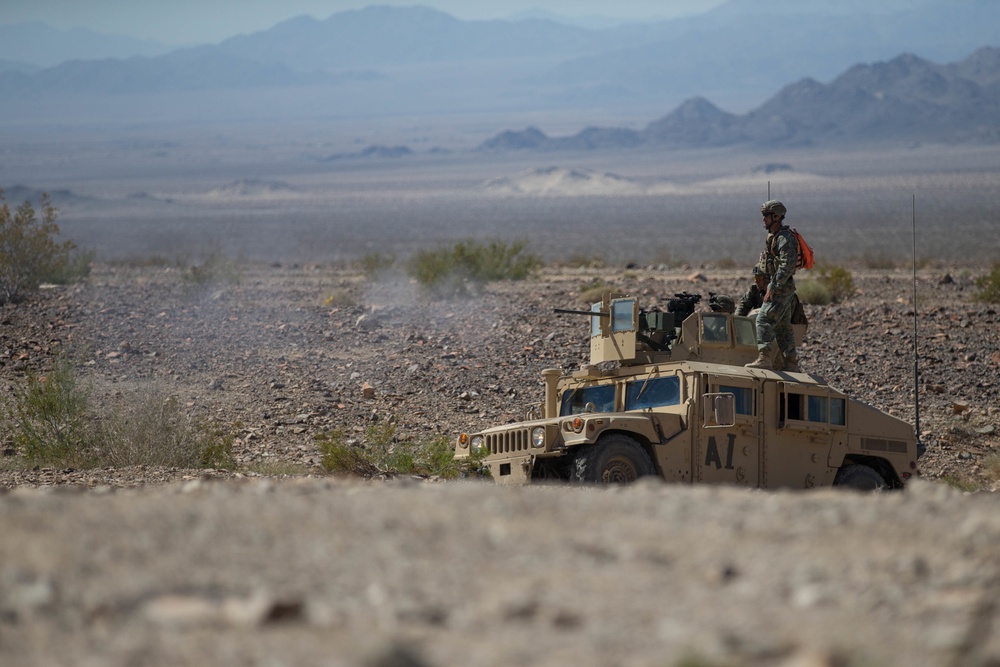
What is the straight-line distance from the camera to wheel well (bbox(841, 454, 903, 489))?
13750 millimetres

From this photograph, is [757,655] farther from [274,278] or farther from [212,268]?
[274,278]

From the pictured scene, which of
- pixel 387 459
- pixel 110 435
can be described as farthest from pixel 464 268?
pixel 110 435

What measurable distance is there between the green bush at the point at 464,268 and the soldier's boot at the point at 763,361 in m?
15.3

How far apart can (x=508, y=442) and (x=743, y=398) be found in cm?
225

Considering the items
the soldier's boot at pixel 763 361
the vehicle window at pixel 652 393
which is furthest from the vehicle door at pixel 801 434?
the vehicle window at pixel 652 393

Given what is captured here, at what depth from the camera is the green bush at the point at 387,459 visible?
1343cm

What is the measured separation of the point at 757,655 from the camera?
5.32 m

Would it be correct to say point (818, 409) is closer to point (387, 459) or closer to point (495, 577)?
point (387, 459)

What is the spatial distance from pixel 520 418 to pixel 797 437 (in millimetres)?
5113

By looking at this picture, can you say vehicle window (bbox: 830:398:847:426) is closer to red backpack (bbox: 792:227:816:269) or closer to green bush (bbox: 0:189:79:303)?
red backpack (bbox: 792:227:816:269)

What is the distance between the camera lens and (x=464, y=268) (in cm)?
3091

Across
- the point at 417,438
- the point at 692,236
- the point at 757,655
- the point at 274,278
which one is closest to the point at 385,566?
the point at 757,655

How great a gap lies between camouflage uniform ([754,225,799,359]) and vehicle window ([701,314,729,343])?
36 centimetres

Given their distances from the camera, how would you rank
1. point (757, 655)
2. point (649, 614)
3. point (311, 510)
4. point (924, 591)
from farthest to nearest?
point (311, 510)
point (924, 591)
point (649, 614)
point (757, 655)
